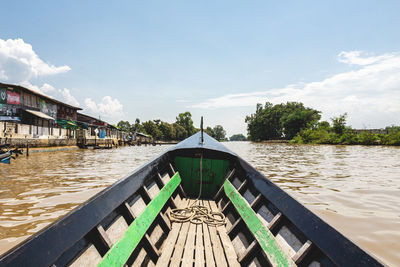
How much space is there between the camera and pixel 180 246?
8.59 feet

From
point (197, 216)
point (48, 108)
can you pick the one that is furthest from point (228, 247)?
point (48, 108)

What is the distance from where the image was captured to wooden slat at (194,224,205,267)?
7.47 ft

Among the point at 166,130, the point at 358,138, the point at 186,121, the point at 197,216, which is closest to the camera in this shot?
the point at 197,216

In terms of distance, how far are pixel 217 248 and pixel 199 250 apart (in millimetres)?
223

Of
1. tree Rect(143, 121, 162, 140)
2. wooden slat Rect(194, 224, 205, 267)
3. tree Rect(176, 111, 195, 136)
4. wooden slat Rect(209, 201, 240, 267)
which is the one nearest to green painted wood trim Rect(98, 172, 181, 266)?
wooden slat Rect(194, 224, 205, 267)

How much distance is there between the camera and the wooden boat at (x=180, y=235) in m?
1.40

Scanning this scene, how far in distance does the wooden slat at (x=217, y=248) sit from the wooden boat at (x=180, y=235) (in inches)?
0.5

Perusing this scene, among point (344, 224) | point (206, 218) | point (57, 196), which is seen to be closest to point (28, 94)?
point (57, 196)

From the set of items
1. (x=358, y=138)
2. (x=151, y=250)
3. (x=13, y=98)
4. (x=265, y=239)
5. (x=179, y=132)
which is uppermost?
(x=13, y=98)

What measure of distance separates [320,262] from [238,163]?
2589 mm

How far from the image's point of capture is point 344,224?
3973mm

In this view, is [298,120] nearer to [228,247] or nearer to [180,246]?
[228,247]

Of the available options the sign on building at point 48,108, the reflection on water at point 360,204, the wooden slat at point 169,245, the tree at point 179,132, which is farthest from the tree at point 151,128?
the wooden slat at point 169,245

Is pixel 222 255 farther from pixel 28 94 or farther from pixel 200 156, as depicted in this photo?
pixel 28 94
